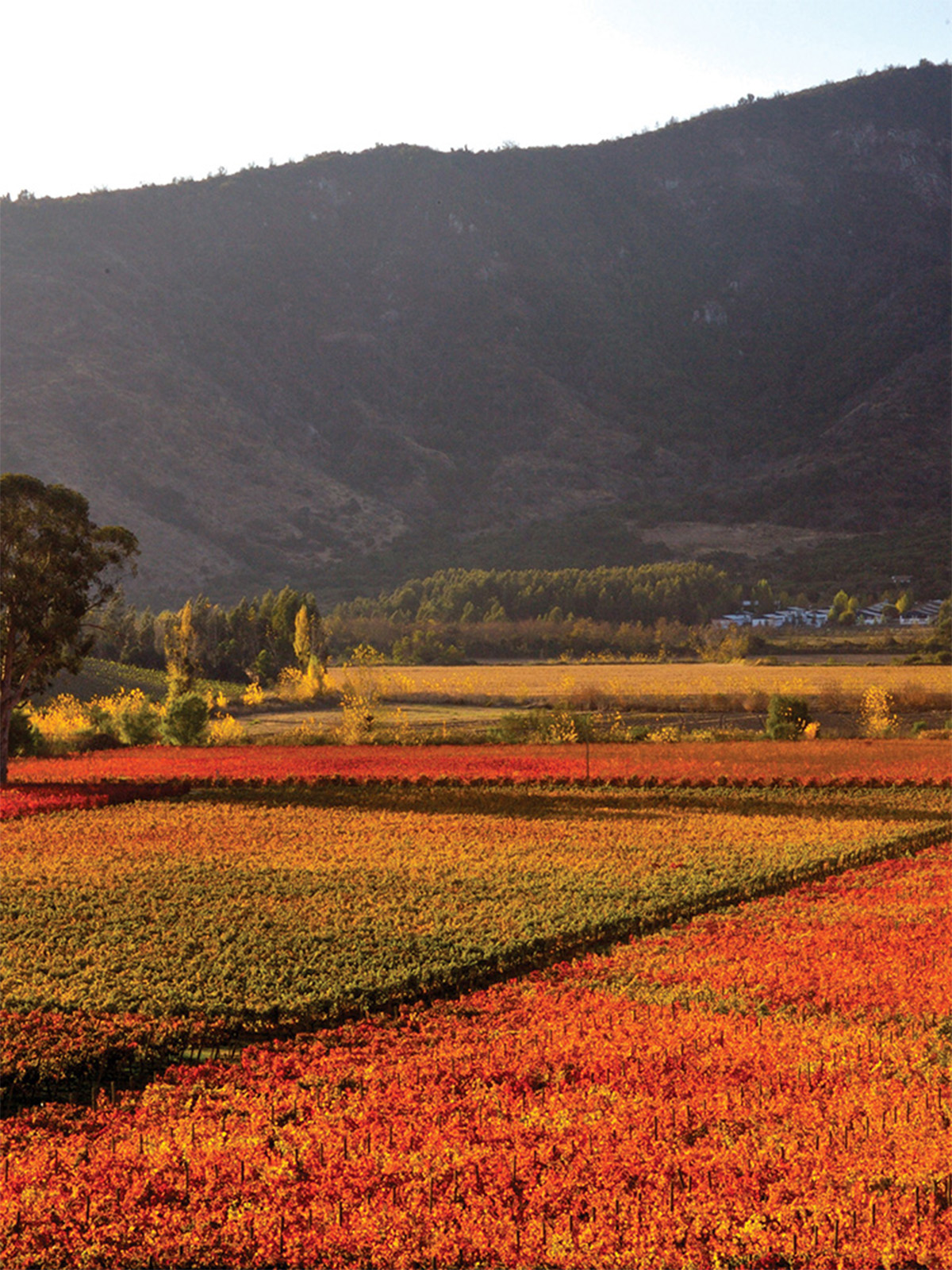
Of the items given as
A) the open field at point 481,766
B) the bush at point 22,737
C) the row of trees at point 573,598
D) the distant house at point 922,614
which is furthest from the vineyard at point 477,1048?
the distant house at point 922,614

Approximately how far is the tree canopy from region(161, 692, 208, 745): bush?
1597 cm

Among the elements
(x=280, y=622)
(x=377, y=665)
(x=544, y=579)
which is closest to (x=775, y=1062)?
(x=280, y=622)

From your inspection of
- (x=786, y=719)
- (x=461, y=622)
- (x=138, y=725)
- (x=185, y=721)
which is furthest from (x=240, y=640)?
(x=786, y=719)

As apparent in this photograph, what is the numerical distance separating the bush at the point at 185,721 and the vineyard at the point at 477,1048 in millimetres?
25989

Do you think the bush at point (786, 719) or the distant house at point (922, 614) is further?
the distant house at point (922, 614)

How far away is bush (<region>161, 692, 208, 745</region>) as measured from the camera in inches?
2256

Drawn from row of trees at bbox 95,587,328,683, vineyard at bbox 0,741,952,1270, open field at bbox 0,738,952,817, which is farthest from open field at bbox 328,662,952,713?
vineyard at bbox 0,741,952,1270

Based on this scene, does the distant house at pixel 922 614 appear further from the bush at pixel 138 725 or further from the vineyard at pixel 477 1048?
the vineyard at pixel 477 1048

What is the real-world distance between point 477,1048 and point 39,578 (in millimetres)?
30367

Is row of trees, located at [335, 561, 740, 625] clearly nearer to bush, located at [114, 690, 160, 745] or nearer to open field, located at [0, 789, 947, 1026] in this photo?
bush, located at [114, 690, 160, 745]

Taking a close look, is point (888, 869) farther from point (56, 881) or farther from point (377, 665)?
point (377, 665)

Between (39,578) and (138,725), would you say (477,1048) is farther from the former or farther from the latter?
(138,725)

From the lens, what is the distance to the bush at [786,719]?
57375mm

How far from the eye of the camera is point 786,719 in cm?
5847
